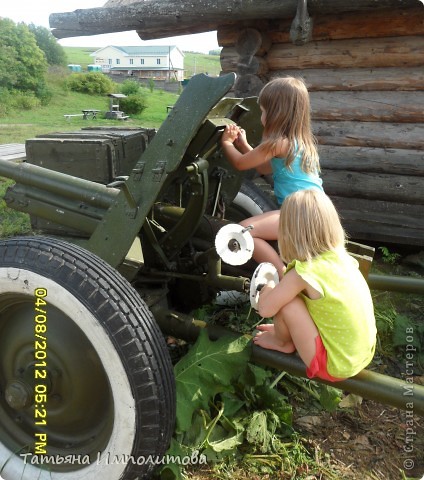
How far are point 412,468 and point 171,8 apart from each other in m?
3.74

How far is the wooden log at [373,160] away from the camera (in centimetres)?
440

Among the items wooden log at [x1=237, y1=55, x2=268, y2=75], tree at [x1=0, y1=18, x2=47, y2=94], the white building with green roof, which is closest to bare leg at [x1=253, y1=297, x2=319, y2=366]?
wooden log at [x1=237, y1=55, x2=268, y2=75]

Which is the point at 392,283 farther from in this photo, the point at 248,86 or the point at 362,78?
the point at 248,86

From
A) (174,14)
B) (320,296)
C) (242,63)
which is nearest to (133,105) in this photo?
(242,63)

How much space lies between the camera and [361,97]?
4492 millimetres

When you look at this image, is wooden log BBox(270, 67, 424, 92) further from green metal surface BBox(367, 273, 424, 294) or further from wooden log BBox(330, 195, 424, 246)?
green metal surface BBox(367, 273, 424, 294)

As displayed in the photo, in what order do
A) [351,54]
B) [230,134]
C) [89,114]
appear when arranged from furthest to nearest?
[89,114]
[351,54]
[230,134]

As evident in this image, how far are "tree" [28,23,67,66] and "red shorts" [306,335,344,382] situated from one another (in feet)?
137

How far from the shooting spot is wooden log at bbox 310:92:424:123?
4.31m

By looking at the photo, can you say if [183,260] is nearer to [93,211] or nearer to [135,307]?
[93,211]

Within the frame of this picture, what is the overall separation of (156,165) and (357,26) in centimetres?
302

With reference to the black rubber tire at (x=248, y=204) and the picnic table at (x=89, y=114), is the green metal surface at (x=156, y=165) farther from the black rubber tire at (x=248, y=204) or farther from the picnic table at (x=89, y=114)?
the picnic table at (x=89, y=114)

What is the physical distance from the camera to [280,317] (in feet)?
6.46

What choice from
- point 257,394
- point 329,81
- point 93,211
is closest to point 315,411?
point 257,394
